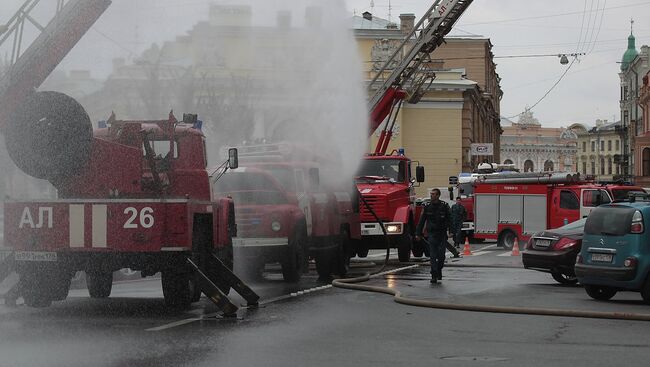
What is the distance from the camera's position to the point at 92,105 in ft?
60.6

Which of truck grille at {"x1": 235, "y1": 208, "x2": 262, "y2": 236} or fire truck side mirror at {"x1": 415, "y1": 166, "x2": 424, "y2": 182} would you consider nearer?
truck grille at {"x1": 235, "y1": 208, "x2": 262, "y2": 236}

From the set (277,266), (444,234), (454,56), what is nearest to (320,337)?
(444,234)

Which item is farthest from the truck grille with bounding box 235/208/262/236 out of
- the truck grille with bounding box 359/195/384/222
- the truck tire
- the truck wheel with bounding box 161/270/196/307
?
the truck grille with bounding box 359/195/384/222

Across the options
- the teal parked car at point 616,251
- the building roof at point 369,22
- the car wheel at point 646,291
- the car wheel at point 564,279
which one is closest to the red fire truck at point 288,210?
the car wheel at point 564,279

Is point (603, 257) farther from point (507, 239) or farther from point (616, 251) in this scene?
point (507, 239)

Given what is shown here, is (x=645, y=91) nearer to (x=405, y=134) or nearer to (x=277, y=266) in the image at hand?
(x=405, y=134)

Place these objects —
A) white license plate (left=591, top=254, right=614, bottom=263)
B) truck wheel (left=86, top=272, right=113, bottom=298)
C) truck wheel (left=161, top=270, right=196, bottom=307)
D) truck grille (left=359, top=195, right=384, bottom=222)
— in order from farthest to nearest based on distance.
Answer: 1. truck grille (left=359, top=195, right=384, bottom=222)
2. truck wheel (left=86, top=272, right=113, bottom=298)
3. white license plate (left=591, top=254, right=614, bottom=263)
4. truck wheel (left=161, top=270, right=196, bottom=307)

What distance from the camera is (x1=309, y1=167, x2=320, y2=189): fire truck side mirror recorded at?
22672mm

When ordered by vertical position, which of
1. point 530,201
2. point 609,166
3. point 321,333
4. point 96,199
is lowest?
point 321,333

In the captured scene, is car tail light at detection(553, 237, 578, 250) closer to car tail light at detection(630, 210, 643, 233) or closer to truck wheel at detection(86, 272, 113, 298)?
car tail light at detection(630, 210, 643, 233)

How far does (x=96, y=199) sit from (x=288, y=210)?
6.33m

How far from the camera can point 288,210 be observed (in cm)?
2059

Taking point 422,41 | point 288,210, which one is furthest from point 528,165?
point 288,210

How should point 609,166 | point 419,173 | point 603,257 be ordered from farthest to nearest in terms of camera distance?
point 609,166 < point 419,173 < point 603,257
